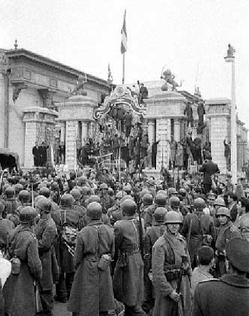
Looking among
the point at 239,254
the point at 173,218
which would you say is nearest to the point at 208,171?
the point at 173,218

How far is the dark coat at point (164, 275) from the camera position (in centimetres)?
532

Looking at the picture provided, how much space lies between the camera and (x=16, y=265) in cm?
581

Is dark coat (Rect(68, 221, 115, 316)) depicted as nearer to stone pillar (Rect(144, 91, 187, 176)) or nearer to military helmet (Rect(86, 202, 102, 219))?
military helmet (Rect(86, 202, 102, 219))

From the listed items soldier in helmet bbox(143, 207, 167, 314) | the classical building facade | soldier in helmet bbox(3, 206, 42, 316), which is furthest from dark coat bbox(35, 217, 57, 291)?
the classical building facade

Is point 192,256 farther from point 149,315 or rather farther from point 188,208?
point 188,208

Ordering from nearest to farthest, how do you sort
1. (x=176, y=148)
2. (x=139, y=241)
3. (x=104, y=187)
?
(x=139, y=241) < (x=104, y=187) < (x=176, y=148)

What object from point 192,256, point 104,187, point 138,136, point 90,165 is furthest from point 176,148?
point 192,256

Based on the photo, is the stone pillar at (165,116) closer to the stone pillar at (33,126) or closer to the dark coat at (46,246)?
the stone pillar at (33,126)

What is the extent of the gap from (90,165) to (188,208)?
62.2 ft

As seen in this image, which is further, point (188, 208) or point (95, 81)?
point (95, 81)

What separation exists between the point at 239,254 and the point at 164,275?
2193 millimetres

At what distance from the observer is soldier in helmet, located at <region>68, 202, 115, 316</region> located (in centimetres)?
618

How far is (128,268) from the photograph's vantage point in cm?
654

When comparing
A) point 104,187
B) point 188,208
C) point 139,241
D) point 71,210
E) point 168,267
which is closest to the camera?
point 168,267
